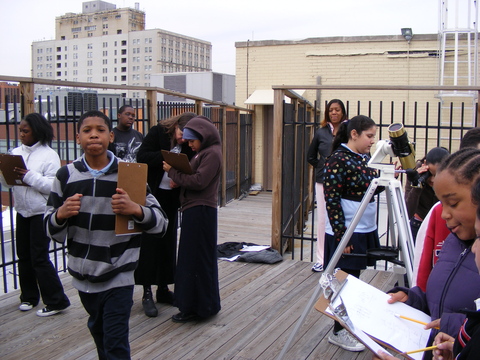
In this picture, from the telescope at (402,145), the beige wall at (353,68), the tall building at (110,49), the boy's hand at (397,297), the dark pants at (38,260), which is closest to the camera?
the boy's hand at (397,297)

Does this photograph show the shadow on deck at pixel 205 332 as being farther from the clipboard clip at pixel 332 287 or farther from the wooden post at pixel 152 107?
the wooden post at pixel 152 107

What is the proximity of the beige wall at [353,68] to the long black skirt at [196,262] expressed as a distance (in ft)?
35.7

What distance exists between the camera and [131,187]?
299 cm

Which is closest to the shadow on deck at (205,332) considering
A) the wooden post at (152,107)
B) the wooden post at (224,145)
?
the wooden post at (152,107)

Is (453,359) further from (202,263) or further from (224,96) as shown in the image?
(224,96)

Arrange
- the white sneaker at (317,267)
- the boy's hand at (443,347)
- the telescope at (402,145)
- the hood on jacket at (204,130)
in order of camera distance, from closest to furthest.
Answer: the boy's hand at (443,347) < the telescope at (402,145) < the hood on jacket at (204,130) < the white sneaker at (317,267)

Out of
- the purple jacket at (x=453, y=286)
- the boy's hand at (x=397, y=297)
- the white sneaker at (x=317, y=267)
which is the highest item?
the purple jacket at (x=453, y=286)

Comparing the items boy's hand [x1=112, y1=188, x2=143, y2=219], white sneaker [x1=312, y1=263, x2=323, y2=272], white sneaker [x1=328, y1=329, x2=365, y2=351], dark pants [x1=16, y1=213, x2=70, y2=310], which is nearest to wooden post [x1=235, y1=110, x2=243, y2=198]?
white sneaker [x1=312, y1=263, x2=323, y2=272]

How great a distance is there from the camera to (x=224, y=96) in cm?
2638

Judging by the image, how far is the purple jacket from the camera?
6.11ft

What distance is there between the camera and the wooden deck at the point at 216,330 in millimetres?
3990

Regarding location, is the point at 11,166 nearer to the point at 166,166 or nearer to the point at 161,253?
the point at 166,166

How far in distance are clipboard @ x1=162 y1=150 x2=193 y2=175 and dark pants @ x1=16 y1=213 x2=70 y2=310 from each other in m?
1.28

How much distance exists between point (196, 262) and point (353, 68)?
13.1 metres
